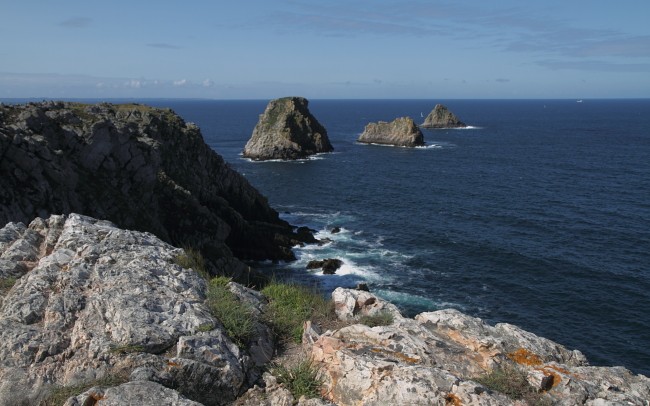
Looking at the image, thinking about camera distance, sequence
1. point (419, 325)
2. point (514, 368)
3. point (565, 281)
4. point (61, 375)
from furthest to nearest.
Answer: point (565, 281)
point (419, 325)
point (514, 368)
point (61, 375)

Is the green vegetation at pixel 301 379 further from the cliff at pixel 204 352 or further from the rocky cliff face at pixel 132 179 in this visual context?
the rocky cliff face at pixel 132 179

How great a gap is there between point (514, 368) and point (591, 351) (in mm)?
32694

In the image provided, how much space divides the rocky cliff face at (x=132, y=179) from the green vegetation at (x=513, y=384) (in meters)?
29.6

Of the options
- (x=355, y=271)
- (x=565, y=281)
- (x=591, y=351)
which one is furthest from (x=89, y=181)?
(x=565, y=281)

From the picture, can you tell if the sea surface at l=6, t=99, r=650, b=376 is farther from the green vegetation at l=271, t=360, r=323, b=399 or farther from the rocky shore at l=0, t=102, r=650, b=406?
the green vegetation at l=271, t=360, r=323, b=399

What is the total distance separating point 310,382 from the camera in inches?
360

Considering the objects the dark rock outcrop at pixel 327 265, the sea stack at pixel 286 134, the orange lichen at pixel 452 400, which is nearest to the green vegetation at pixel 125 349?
the orange lichen at pixel 452 400

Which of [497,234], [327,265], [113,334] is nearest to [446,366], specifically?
[113,334]

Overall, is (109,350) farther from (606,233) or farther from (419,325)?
(606,233)

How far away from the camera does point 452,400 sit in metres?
8.38

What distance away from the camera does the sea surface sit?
4262cm

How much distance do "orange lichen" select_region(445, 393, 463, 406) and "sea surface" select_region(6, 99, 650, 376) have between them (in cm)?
3242

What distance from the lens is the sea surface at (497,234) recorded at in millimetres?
42625

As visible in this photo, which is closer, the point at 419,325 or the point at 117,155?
the point at 419,325
